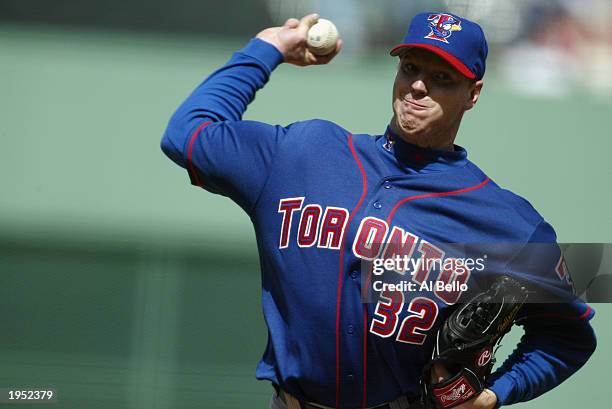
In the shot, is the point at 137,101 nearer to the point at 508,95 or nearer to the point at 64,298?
the point at 64,298

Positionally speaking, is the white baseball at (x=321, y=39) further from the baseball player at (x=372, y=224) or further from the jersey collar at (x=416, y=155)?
the jersey collar at (x=416, y=155)

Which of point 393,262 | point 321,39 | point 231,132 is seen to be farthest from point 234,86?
point 393,262

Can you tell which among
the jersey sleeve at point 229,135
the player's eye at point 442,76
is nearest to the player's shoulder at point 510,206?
the player's eye at point 442,76

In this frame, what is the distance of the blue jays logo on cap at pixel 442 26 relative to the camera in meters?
1.89

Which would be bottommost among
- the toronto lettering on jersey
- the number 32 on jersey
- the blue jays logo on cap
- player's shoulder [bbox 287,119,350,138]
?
the number 32 on jersey

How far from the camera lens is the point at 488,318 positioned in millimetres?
1808

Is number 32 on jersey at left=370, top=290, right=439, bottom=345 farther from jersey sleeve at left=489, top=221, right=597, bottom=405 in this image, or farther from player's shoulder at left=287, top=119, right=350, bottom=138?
player's shoulder at left=287, top=119, right=350, bottom=138

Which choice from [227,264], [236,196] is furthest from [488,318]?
[227,264]

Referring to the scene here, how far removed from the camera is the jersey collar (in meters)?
1.92

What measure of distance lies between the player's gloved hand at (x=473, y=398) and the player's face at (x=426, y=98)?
473mm

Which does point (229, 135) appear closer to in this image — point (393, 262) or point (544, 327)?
point (393, 262)

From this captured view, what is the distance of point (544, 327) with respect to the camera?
197cm

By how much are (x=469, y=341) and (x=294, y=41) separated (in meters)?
0.74

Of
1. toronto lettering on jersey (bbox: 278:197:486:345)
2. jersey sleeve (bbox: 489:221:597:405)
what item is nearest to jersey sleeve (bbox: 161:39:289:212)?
toronto lettering on jersey (bbox: 278:197:486:345)
